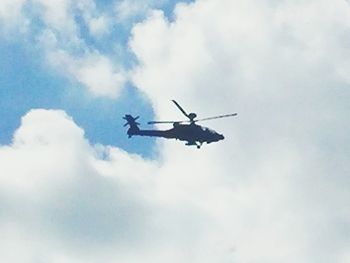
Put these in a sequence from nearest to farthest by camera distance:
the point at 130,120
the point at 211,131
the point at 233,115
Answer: the point at 233,115 → the point at 211,131 → the point at 130,120

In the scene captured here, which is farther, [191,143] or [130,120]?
[130,120]

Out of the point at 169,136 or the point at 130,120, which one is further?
the point at 130,120

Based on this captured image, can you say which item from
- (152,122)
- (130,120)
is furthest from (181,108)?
(130,120)

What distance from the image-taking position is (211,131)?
153 m

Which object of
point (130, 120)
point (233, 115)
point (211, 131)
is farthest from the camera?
point (130, 120)

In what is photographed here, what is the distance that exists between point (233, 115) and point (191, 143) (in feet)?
40.4

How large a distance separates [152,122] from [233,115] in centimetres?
1946

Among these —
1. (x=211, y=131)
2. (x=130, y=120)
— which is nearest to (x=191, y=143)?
(x=211, y=131)

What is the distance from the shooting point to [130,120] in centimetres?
16512

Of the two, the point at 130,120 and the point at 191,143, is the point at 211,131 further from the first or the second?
the point at 130,120

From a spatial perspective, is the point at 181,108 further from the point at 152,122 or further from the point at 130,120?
the point at 130,120

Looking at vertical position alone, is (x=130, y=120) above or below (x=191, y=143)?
above

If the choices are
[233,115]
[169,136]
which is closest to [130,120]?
[169,136]

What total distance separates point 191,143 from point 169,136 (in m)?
8.53
